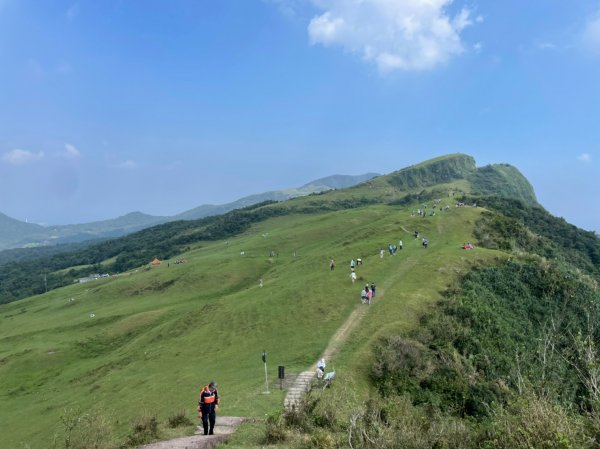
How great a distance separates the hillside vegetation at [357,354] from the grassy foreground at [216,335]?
0.21 meters

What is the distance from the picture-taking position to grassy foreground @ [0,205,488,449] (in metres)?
31.8

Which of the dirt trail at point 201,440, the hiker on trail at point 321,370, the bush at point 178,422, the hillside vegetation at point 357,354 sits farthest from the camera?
the hiker on trail at point 321,370

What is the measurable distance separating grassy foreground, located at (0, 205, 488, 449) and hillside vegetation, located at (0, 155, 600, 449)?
213mm

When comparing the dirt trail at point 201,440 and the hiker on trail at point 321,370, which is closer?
the dirt trail at point 201,440

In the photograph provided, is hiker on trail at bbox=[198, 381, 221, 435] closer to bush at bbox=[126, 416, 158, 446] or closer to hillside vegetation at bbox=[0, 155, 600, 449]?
hillside vegetation at bbox=[0, 155, 600, 449]

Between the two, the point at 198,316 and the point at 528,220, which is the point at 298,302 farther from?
the point at 528,220

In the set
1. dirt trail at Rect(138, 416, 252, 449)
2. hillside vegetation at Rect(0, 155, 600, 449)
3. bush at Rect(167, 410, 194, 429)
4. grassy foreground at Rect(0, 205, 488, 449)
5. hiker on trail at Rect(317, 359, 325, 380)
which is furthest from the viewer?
grassy foreground at Rect(0, 205, 488, 449)

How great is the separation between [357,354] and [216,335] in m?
17.4

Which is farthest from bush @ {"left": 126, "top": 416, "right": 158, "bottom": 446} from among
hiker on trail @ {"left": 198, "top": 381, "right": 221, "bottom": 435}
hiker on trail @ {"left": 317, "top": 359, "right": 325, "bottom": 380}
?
hiker on trail @ {"left": 317, "top": 359, "right": 325, "bottom": 380}

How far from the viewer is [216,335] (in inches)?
1708

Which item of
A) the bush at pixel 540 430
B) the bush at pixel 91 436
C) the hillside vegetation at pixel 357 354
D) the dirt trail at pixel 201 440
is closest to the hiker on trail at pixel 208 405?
the dirt trail at pixel 201 440

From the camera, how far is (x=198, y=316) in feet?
169

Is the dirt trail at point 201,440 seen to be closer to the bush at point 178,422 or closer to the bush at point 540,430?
the bush at point 178,422

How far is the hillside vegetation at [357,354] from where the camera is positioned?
14.1m
